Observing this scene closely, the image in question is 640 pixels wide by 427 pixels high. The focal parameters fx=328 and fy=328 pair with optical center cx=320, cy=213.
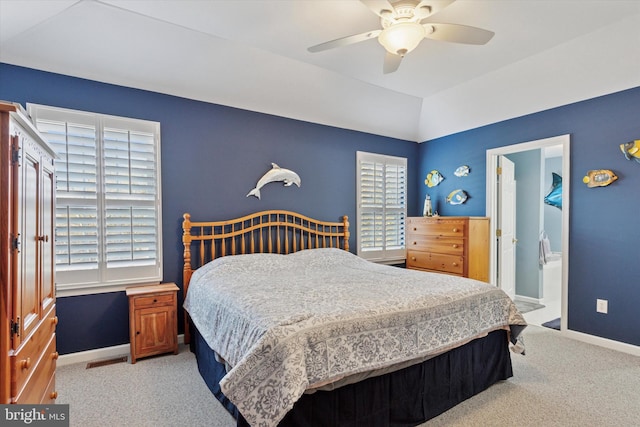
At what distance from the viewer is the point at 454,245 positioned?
4.34m

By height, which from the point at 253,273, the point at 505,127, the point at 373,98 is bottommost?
the point at 253,273

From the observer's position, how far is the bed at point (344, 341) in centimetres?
164

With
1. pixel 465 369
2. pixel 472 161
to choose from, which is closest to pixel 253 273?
pixel 465 369

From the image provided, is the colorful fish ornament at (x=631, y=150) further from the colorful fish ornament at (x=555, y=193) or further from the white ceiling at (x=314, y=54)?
the colorful fish ornament at (x=555, y=193)

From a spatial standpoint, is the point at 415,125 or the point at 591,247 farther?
the point at 415,125

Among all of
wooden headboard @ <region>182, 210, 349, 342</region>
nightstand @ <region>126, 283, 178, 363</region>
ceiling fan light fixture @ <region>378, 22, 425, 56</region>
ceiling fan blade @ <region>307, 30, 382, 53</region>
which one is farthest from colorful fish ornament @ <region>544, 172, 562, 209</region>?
nightstand @ <region>126, 283, 178, 363</region>

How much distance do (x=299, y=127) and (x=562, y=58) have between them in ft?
9.63

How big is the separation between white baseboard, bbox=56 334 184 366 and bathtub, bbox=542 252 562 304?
5883 millimetres

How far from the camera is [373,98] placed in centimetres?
441

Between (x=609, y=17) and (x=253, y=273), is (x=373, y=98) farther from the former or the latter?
(x=253, y=273)

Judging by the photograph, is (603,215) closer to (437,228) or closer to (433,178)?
(437,228)

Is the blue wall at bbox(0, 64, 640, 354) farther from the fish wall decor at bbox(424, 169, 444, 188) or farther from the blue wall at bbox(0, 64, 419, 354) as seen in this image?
the fish wall decor at bbox(424, 169, 444, 188)

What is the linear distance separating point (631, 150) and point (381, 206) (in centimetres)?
285

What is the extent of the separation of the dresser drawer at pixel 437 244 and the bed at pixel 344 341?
143 cm
